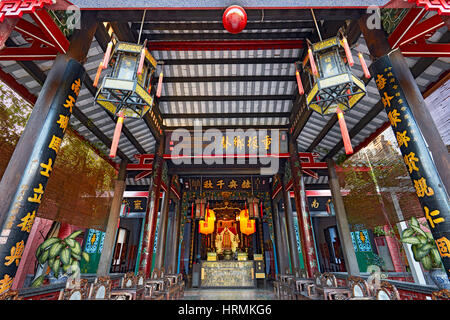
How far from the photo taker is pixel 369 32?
3031 mm

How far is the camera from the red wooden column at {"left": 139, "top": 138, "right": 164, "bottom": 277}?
5484 mm

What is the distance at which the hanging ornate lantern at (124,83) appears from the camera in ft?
8.81

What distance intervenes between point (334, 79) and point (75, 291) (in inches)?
152

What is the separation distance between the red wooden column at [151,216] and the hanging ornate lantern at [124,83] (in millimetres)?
3208

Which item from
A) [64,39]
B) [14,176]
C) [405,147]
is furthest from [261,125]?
[14,176]

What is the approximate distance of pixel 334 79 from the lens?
2709 mm

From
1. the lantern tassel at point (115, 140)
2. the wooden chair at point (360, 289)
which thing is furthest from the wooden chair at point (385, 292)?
the lantern tassel at point (115, 140)

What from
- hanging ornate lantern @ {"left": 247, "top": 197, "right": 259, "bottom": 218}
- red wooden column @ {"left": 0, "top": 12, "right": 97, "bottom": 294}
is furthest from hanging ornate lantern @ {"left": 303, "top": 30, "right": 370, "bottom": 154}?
hanging ornate lantern @ {"left": 247, "top": 197, "right": 259, "bottom": 218}

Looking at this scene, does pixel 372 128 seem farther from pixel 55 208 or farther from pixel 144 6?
pixel 55 208

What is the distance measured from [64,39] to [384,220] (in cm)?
688


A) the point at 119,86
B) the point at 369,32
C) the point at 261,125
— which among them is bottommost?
the point at 119,86

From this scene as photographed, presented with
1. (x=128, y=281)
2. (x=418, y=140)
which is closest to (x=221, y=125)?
(x=128, y=281)

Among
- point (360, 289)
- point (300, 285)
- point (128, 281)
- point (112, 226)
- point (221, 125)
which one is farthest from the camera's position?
point (221, 125)

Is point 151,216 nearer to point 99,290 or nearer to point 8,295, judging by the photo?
point 99,290
